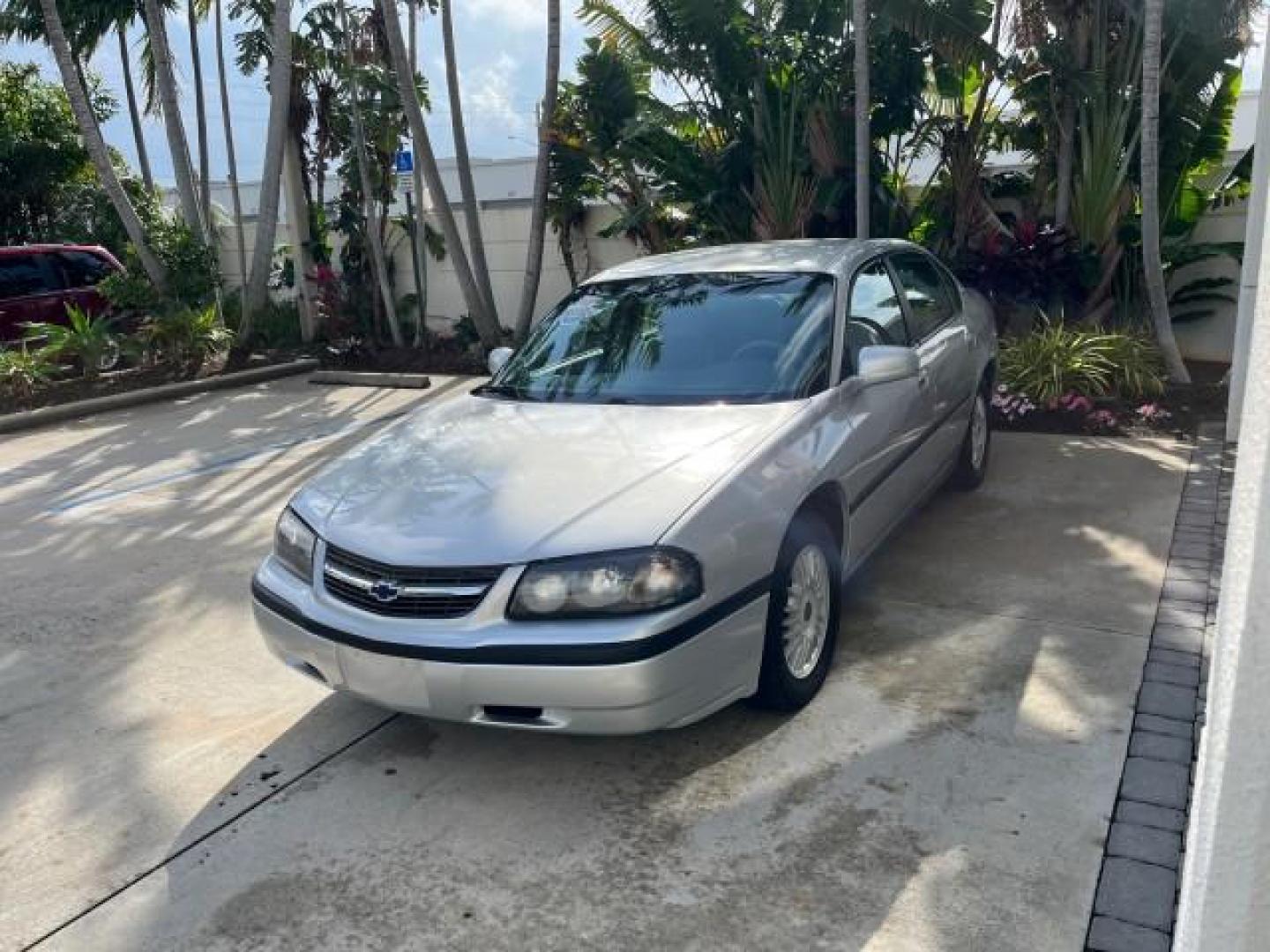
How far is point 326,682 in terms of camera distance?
3391mm

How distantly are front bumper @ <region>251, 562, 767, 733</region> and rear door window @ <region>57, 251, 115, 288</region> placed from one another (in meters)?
11.2

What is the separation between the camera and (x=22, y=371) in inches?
416

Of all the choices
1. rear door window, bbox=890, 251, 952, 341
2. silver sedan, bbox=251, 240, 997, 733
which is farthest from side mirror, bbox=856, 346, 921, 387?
rear door window, bbox=890, 251, 952, 341

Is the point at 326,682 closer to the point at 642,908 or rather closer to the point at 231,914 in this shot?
the point at 231,914

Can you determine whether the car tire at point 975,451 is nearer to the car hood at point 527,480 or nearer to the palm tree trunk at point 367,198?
the car hood at point 527,480

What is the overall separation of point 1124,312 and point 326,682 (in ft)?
28.0

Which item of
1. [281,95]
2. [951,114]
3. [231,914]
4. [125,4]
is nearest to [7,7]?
[125,4]

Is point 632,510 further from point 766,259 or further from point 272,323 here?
point 272,323

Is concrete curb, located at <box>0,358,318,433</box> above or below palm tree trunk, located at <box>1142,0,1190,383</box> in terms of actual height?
below

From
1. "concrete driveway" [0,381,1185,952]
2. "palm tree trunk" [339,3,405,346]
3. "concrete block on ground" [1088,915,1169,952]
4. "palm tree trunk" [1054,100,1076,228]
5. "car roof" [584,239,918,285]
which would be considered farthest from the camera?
"palm tree trunk" [339,3,405,346]

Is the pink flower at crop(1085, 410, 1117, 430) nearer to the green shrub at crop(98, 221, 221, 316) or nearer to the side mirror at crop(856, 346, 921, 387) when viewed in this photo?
the side mirror at crop(856, 346, 921, 387)

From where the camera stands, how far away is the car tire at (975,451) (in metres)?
5.94

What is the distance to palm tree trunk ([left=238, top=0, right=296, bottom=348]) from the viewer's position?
1141 centimetres

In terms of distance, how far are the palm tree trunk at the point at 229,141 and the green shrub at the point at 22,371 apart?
3889mm
